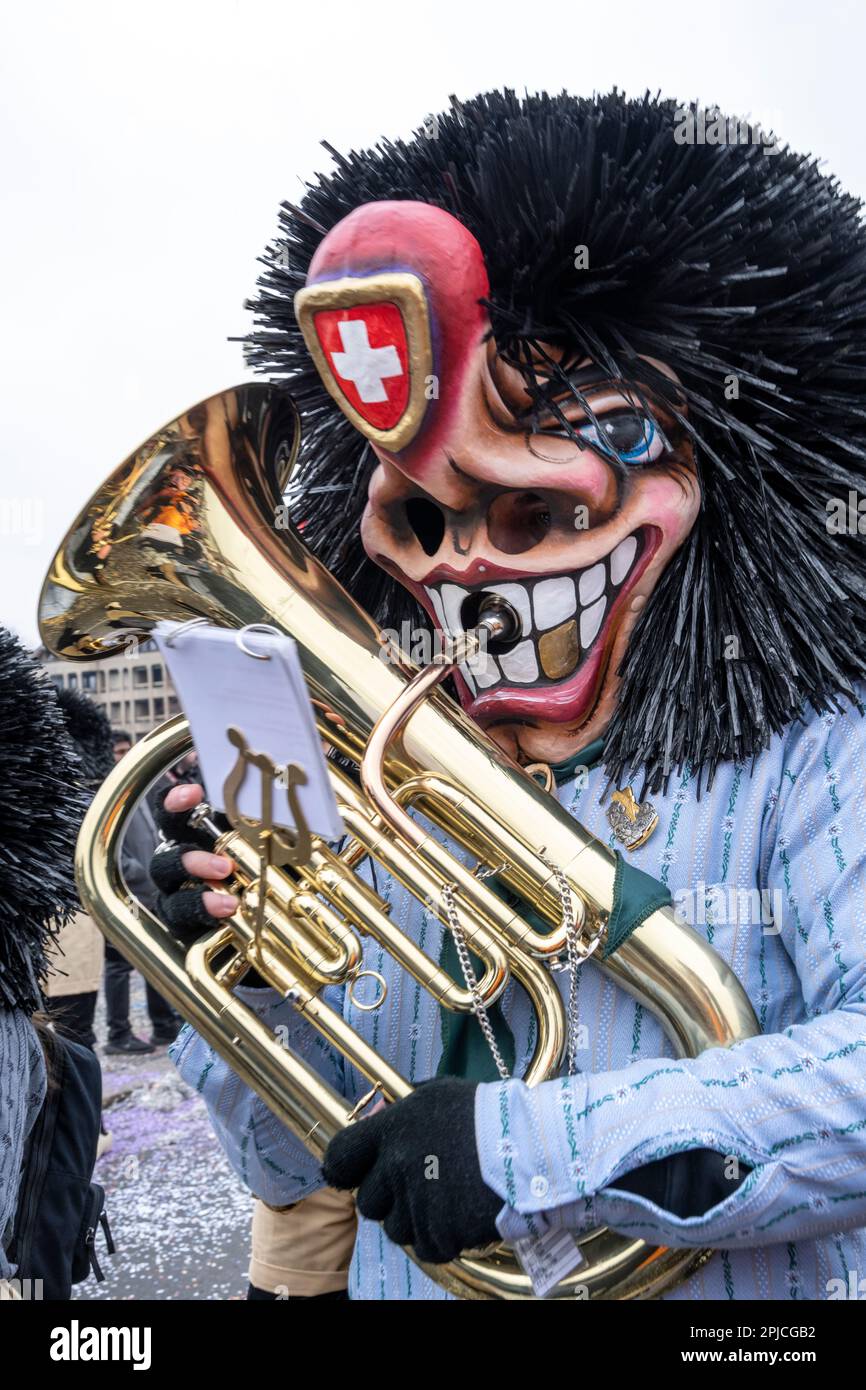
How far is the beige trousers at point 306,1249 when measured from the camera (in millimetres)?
2805

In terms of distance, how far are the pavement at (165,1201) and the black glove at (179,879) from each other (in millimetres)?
2417

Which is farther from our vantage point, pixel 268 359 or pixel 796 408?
pixel 268 359

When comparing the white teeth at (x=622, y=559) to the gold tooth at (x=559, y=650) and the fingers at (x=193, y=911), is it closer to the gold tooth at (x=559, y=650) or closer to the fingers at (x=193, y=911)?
the gold tooth at (x=559, y=650)

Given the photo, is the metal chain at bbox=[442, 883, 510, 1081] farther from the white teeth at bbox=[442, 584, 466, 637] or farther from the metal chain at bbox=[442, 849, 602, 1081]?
the white teeth at bbox=[442, 584, 466, 637]

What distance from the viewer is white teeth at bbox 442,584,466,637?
5.74 feet

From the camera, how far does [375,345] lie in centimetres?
156

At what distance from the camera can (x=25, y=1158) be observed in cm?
209

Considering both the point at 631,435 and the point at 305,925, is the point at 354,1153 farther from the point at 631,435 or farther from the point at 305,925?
the point at 631,435

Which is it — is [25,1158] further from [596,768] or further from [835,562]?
[835,562]

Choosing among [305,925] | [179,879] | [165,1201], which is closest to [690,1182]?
[305,925]

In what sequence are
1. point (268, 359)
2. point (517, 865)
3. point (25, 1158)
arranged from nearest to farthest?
point (517, 865), point (268, 359), point (25, 1158)

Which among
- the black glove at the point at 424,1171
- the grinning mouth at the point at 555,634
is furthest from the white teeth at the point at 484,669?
the black glove at the point at 424,1171
